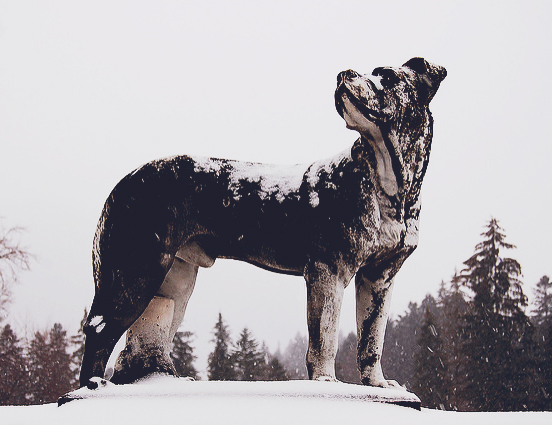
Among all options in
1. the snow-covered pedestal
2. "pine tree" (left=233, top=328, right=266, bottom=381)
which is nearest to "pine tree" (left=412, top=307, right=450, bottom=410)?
"pine tree" (left=233, top=328, right=266, bottom=381)

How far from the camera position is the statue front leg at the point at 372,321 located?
4.35 meters

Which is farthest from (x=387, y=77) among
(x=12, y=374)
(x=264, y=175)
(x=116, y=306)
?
(x=12, y=374)

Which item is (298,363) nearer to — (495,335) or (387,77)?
(495,335)

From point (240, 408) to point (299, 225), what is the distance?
142cm

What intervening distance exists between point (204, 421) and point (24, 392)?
2083 cm

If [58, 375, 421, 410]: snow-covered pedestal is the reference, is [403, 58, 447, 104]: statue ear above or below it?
above

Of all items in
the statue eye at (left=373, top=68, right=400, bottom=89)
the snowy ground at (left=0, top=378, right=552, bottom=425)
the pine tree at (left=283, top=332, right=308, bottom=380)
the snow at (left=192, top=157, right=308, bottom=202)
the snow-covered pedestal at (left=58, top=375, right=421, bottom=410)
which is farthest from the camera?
the pine tree at (left=283, top=332, right=308, bottom=380)

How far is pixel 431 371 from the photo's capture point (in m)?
21.3

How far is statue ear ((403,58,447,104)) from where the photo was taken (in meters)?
4.23

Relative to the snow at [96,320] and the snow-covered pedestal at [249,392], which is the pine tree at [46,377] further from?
the snow-covered pedestal at [249,392]

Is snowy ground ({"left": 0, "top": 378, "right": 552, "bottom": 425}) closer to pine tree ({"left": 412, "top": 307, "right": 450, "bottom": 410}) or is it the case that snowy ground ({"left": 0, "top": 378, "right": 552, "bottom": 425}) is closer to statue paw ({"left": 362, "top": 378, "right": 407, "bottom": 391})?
statue paw ({"left": 362, "top": 378, "right": 407, "bottom": 391})

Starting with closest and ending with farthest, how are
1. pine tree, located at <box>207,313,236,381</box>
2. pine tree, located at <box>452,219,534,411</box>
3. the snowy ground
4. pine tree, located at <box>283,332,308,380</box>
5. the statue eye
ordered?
the snowy ground, the statue eye, pine tree, located at <box>452,219,534,411</box>, pine tree, located at <box>207,313,236,381</box>, pine tree, located at <box>283,332,308,380</box>

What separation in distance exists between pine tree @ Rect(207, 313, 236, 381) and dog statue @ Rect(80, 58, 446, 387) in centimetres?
1599

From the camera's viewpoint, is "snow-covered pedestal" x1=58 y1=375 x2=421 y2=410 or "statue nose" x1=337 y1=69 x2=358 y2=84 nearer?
Answer: "snow-covered pedestal" x1=58 y1=375 x2=421 y2=410
